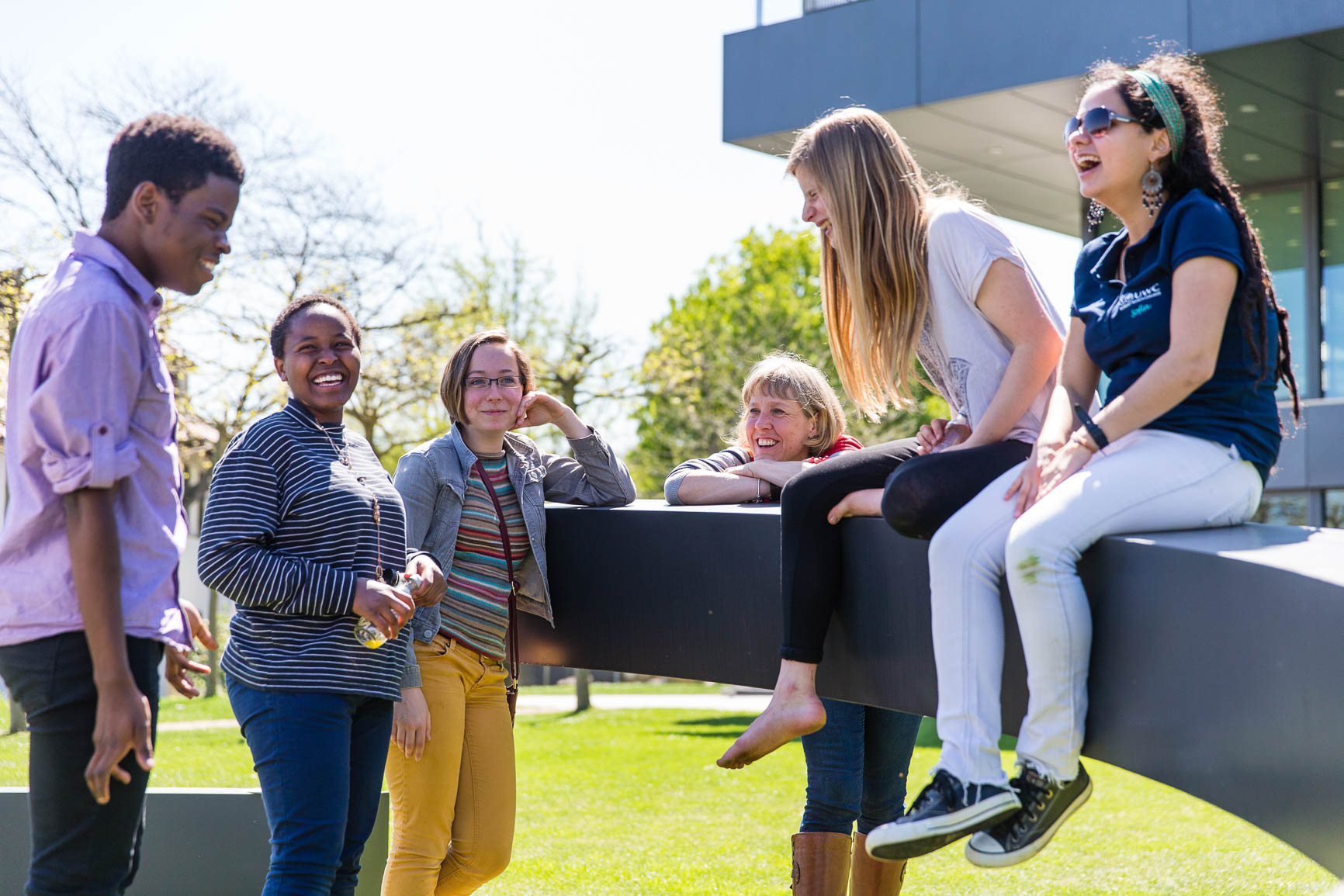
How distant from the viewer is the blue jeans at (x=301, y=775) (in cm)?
337

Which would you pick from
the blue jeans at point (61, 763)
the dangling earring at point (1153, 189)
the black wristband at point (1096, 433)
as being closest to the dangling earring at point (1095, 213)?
the dangling earring at point (1153, 189)

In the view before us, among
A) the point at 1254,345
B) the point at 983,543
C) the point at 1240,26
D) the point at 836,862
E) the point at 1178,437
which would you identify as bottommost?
the point at 836,862

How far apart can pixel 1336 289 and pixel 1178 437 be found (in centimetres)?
1390

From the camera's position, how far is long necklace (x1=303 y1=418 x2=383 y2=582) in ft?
11.9

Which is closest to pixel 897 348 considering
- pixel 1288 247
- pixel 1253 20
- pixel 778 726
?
pixel 778 726

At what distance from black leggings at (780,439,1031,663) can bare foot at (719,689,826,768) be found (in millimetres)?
126

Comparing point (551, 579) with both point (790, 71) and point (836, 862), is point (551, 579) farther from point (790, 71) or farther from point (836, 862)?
point (790, 71)

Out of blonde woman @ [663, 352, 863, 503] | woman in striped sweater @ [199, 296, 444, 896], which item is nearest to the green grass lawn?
blonde woman @ [663, 352, 863, 503]

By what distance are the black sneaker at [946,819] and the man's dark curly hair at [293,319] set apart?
203 centimetres

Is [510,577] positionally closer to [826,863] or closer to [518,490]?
[518,490]

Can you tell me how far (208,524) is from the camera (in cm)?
347

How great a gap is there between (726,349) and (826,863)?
80.9 feet

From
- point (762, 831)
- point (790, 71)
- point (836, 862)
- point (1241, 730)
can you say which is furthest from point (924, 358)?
point (790, 71)

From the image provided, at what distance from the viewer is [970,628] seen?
318 cm
